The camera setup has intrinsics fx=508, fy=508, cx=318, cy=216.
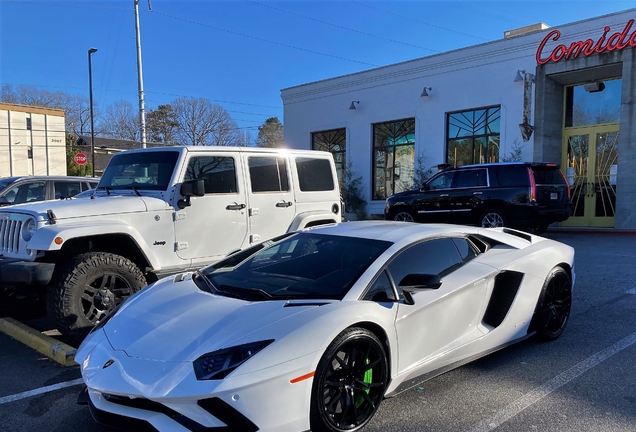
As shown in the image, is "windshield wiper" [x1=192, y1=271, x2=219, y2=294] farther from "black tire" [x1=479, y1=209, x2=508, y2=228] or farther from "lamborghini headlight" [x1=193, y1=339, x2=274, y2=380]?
"black tire" [x1=479, y1=209, x2=508, y2=228]

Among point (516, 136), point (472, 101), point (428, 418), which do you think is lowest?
point (428, 418)

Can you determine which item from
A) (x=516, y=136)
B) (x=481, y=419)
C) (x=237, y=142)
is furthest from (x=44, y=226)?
(x=237, y=142)

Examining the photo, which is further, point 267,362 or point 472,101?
point 472,101

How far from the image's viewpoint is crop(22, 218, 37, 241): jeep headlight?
5020mm

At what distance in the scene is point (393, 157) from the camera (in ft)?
65.2

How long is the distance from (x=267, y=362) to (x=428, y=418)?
130 centimetres

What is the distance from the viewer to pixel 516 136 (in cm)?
1602

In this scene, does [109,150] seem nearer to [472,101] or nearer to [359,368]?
[472,101]

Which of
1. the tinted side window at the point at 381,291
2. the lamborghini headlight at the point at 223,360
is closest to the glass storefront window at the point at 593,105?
the tinted side window at the point at 381,291

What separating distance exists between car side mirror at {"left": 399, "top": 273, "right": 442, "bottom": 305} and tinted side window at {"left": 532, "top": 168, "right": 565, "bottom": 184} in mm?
9268

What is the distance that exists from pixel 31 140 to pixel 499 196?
48655 mm

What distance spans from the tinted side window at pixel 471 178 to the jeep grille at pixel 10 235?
33.3 feet

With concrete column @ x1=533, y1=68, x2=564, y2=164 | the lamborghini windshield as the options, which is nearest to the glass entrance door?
concrete column @ x1=533, y1=68, x2=564, y2=164

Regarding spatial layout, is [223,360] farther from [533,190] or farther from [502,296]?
[533,190]
